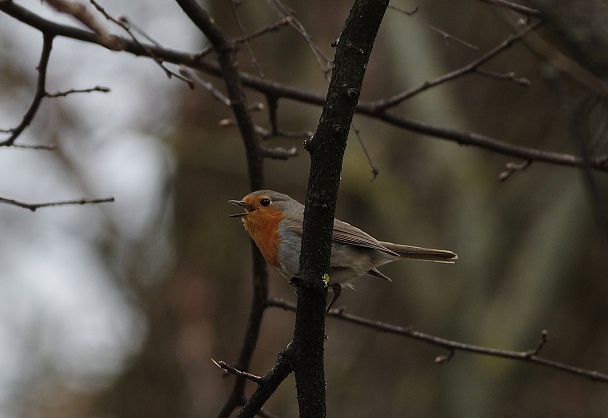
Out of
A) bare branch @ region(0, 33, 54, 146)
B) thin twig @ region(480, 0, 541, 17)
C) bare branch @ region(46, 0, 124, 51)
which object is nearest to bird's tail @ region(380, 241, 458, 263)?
thin twig @ region(480, 0, 541, 17)

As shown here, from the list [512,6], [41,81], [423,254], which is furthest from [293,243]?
[512,6]

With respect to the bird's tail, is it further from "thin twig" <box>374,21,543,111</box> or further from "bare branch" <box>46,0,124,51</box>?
"bare branch" <box>46,0,124,51</box>

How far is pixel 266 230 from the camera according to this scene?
459 cm

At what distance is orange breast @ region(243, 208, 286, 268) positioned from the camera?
445 centimetres

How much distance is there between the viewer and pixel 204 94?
10.5 m

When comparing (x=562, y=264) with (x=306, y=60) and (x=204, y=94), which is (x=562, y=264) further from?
(x=204, y=94)

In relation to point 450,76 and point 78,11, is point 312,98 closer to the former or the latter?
point 450,76

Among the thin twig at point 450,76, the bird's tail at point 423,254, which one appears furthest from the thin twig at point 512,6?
the bird's tail at point 423,254

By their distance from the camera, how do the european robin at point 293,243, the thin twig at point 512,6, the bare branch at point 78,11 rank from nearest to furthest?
the bare branch at point 78,11
the thin twig at point 512,6
the european robin at point 293,243

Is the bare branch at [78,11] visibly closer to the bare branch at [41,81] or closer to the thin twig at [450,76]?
the bare branch at [41,81]

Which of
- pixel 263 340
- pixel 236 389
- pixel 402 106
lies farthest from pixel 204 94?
pixel 236 389

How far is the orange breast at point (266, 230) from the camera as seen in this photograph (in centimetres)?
445

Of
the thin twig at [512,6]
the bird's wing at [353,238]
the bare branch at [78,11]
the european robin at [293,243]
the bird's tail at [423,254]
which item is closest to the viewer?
the bare branch at [78,11]

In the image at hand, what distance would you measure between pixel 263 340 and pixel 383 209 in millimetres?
2300
